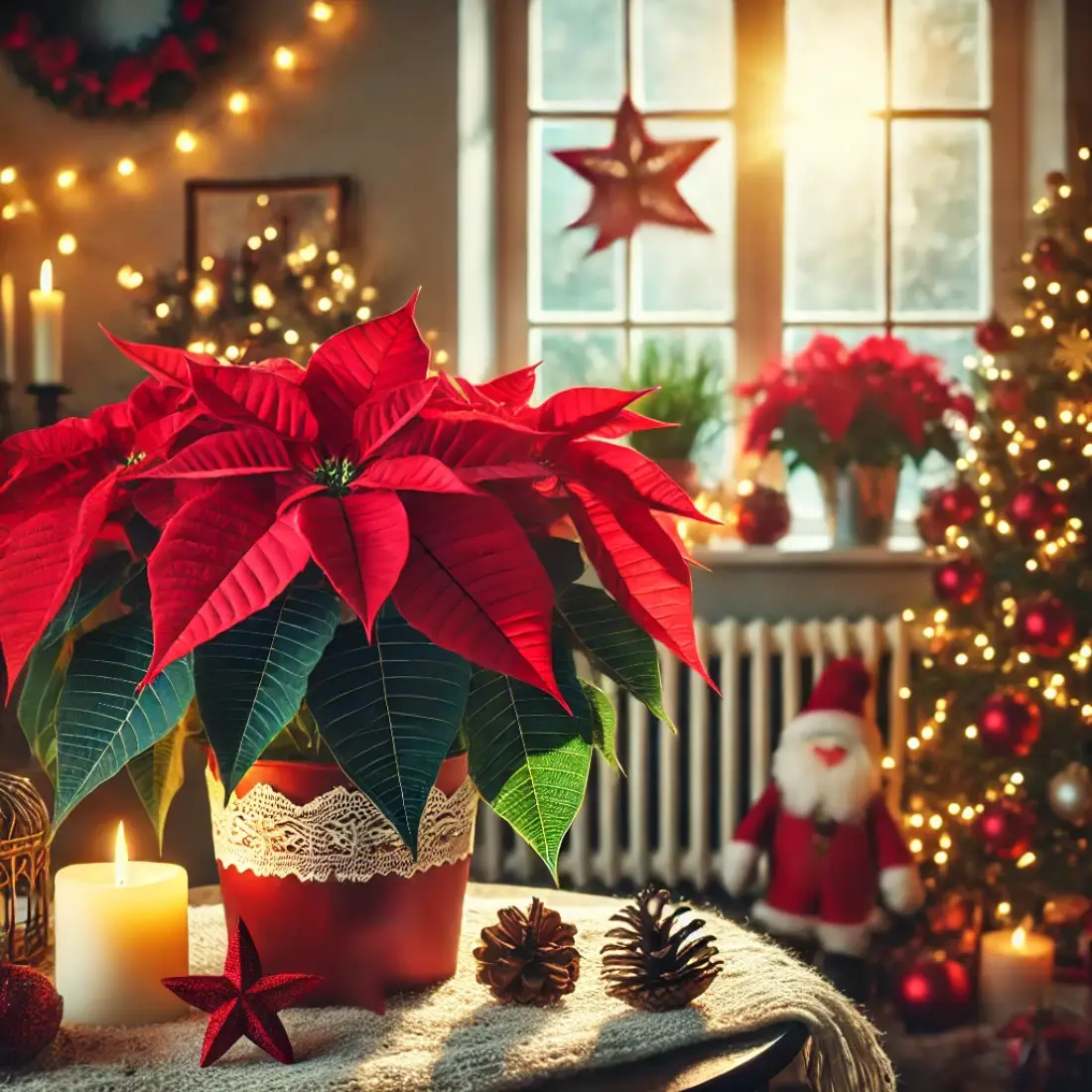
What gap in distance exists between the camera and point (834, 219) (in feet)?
10.3

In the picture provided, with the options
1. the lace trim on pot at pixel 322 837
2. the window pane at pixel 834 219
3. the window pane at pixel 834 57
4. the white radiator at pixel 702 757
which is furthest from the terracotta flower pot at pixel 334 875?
the window pane at pixel 834 57

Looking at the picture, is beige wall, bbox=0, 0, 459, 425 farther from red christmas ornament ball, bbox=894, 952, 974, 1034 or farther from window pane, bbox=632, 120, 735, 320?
red christmas ornament ball, bbox=894, 952, 974, 1034

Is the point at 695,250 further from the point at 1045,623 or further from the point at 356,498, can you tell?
the point at 356,498

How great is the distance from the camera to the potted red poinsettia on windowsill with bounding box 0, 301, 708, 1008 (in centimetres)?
51

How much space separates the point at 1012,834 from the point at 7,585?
83.2 inches

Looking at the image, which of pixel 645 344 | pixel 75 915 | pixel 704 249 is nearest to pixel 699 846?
pixel 645 344

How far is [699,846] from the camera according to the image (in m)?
2.74

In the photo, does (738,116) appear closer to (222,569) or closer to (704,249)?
(704,249)

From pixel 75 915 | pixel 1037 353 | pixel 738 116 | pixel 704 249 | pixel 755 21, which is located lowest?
pixel 75 915

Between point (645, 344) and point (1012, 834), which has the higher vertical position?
point (645, 344)

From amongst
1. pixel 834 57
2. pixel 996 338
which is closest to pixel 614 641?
pixel 996 338

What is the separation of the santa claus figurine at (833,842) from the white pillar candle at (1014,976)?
165 mm

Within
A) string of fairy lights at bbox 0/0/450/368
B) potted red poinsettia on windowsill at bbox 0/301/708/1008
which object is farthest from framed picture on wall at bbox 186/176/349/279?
potted red poinsettia on windowsill at bbox 0/301/708/1008

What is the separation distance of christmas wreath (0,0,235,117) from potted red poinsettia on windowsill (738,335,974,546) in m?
1.45
